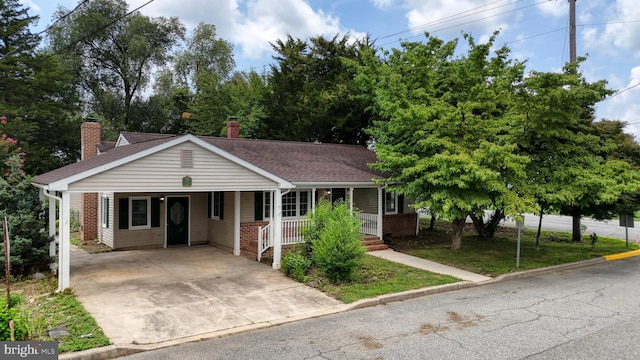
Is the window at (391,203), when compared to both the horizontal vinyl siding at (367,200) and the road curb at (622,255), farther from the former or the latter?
the road curb at (622,255)

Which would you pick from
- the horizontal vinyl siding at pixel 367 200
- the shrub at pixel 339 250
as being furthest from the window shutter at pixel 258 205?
the shrub at pixel 339 250

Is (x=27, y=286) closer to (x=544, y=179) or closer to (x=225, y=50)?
(x=544, y=179)

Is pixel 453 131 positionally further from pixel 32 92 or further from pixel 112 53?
pixel 112 53

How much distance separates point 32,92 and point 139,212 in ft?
53.5

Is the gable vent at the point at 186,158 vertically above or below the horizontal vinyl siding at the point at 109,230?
above

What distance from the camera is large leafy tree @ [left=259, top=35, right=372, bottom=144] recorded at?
85.0ft

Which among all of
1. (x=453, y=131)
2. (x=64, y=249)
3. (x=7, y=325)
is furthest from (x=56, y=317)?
(x=453, y=131)

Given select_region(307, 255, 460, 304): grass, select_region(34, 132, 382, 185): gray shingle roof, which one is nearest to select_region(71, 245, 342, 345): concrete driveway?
select_region(307, 255, 460, 304): grass

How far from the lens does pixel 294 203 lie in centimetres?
1596

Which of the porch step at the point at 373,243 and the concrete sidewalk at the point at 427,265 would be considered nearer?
Answer: the concrete sidewalk at the point at 427,265

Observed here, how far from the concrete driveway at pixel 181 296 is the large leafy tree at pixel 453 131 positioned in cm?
541

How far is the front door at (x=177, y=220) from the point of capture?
51.2 feet

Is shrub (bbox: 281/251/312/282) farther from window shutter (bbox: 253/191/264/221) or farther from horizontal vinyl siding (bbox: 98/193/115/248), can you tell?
horizontal vinyl siding (bbox: 98/193/115/248)

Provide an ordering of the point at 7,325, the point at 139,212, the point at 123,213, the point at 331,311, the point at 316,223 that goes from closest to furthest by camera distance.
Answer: the point at 7,325 → the point at 331,311 → the point at 316,223 → the point at 123,213 → the point at 139,212
